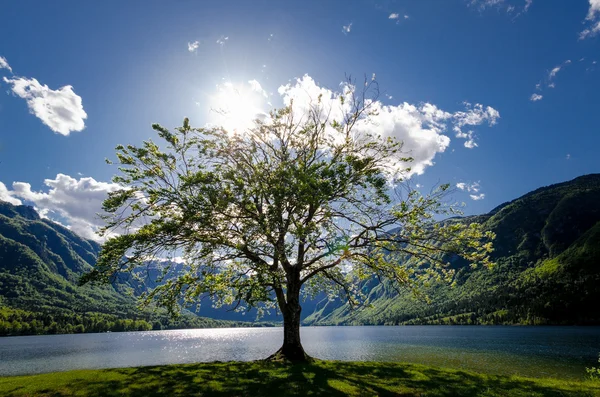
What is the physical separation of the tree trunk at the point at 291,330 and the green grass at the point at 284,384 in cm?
373

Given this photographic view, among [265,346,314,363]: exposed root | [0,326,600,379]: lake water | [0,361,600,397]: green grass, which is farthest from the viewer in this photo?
[0,326,600,379]: lake water

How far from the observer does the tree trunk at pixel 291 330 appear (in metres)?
25.9

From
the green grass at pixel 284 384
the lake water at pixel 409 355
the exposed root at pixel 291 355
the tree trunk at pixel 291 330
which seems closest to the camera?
the green grass at pixel 284 384

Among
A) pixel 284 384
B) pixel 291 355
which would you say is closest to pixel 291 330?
pixel 291 355

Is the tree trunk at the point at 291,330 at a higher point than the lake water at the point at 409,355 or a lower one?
higher

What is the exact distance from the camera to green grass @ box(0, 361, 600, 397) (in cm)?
1591

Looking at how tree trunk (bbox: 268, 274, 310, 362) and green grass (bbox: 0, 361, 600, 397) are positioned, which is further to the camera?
tree trunk (bbox: 268, 274, 310, 362)

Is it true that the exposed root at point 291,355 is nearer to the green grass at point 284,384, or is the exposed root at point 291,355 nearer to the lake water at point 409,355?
the green grass at point 284,384

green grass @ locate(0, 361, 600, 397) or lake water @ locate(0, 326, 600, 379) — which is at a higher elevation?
green grass @ locate(0, 361, 600, 397)

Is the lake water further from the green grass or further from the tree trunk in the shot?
the tree trunk

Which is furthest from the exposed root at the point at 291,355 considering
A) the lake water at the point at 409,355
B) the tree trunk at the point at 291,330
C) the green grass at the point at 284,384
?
the lake water at the point at 409,355

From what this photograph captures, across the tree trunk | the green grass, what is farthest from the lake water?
the tree trunk

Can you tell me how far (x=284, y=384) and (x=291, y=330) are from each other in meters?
9.41

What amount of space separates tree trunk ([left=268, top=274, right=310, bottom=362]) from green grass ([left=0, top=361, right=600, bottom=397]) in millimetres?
3731
